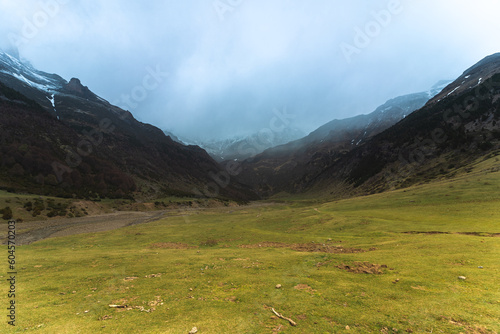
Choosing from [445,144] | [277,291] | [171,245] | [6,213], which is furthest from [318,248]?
[445,144]

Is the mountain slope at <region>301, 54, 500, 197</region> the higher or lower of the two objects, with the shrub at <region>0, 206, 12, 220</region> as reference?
lower

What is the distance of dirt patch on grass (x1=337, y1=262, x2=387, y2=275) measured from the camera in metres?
14.5

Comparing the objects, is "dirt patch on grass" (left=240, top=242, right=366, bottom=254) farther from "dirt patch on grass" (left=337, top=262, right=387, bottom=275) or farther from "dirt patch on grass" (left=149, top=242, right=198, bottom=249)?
"dirt patch on grass" (left=149, top=242, right=198, bottom=249)

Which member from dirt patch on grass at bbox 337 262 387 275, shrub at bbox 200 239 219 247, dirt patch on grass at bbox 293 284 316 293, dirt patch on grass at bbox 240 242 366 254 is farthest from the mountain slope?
dirt patch on grass at bbox 293 284 316 293

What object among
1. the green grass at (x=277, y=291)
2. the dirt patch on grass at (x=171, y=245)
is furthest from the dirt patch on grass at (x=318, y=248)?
the dirt patch on grass at (x=171, y=245)

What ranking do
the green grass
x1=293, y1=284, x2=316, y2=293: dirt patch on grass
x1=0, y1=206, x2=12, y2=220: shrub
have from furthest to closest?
x1=0, y1=206, x2=12, y2=220: shrub → x1=293, y1=284, x2=316, y2=293: dirt patch on grass → the green grass

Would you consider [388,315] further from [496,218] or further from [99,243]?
[99,243]

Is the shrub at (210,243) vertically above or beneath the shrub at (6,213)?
beneath

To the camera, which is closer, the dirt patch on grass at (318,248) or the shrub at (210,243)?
the dirt patch on grass at (318,248)

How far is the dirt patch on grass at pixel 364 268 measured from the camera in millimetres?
14502

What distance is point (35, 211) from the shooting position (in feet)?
203

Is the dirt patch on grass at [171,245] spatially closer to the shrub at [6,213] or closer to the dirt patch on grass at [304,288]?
the dirt patch on grass at [304,288]

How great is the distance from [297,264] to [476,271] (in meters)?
10.3

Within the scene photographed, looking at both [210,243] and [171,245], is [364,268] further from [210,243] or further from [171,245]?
[171,245]
